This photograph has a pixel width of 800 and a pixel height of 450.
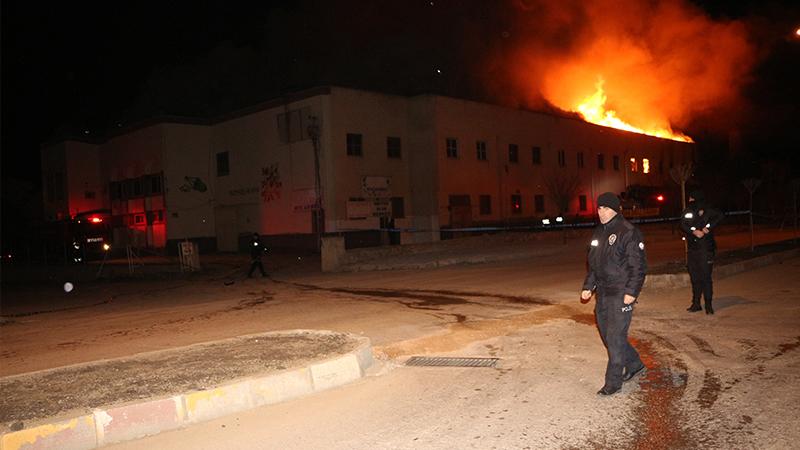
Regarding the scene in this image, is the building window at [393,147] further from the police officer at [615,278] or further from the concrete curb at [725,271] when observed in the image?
the police officer at [615,278]

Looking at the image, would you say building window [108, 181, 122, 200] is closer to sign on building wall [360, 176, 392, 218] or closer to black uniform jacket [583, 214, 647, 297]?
sign on building wall [360, 176, 392, 218]

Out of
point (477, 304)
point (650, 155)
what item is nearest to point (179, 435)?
point (477, 304)

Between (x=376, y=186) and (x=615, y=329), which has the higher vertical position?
(x=376, y=186)

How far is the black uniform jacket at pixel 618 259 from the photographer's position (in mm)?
4984

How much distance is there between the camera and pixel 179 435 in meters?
4.82

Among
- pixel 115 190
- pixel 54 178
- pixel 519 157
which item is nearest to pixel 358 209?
pixel 519 157

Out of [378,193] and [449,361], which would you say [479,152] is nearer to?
[378,193]

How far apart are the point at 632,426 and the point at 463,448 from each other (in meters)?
1.33

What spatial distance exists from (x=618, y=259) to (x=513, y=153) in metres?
33.3

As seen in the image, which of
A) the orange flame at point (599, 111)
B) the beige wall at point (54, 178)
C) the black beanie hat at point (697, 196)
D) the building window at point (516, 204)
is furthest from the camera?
the orange flame at point (599, 111)

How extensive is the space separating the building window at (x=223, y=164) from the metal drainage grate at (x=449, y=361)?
31129 millimetres

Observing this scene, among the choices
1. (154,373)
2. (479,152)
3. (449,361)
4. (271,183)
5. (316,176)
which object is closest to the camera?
(154,373)

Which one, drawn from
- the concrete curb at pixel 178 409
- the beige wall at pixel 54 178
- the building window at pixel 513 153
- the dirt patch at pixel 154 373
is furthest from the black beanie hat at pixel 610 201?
the beige wall at pixel 54 178

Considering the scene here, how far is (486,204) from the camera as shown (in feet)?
115
